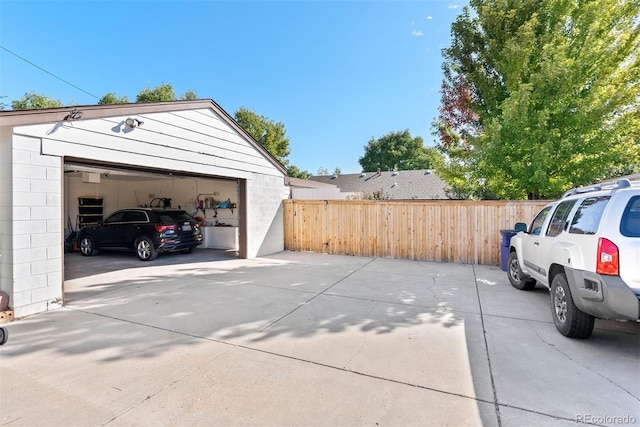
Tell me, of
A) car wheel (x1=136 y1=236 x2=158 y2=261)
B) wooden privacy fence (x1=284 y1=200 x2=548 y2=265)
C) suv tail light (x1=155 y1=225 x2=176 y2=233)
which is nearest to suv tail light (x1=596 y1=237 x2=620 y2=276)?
wooden privacy fence (x1=284 y1=200 x2=548 y2=265)

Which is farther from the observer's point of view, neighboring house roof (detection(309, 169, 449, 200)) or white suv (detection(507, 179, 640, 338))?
neighboring house roof (detection(309, 169, 449, 200))

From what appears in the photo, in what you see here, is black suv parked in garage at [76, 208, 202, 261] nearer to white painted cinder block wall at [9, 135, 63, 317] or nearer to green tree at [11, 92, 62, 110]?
white painted cinder block wall at [9, 135, 63, 317]

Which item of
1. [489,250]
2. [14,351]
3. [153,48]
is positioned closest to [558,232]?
[489,250]

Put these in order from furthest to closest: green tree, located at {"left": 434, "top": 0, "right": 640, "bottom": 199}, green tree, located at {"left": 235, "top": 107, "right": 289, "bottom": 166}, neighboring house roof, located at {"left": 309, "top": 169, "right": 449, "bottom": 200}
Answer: green tree, located at {"left": 235, "top": 107, "right": 289, "bottom": 166} < neighboring house roof, located at {"left": 309, "top": 169, "right": 449, "bottom": 200} < green tree, located at {"left": 434, "top": 0, "right": 640, "bottom": 199}

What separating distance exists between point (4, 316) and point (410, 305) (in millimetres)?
5603

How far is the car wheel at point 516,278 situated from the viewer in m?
5.43

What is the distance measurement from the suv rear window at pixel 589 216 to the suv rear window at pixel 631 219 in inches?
8.5

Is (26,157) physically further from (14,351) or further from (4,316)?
→ (14,351)

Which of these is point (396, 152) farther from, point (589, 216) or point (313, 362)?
point (313, 362)

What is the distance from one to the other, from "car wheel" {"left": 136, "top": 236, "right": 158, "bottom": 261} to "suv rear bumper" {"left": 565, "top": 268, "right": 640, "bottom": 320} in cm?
919

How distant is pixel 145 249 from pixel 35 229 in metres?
4.54

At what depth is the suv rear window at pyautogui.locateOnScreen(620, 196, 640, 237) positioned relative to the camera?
277 cm

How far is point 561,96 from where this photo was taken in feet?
23.8

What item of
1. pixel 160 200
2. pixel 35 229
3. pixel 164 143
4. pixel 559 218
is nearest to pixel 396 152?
pixel 160 200
